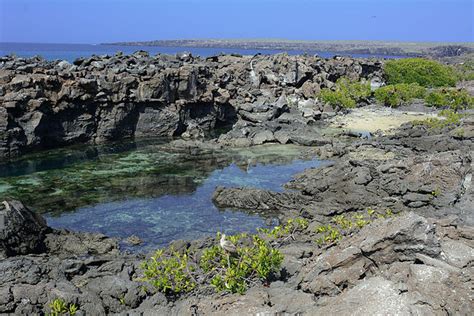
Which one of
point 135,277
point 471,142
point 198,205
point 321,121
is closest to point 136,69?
point 321,121

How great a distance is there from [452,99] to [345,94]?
14.2 m

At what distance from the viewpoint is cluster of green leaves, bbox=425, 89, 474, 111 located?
60.5 metres

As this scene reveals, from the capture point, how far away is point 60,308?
1403 cm

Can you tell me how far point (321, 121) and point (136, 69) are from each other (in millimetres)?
23081

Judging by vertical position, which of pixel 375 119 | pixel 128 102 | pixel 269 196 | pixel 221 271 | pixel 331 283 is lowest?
pixel 269 196

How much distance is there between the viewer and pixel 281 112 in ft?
188

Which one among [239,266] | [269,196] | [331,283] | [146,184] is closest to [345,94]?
[146,184]

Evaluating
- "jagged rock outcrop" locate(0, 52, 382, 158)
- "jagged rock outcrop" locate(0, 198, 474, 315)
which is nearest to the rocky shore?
"jagged rock outcrop" locate(0, 198, 474, 315)

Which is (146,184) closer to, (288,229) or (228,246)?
(288,229)

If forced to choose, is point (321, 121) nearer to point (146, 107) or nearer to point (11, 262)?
point (146, 107)

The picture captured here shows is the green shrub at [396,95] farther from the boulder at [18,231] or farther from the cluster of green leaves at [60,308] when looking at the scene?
the cluster of green leaves at [60,308]

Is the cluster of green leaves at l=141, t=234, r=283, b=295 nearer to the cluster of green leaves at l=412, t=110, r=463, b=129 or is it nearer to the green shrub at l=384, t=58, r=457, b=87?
the cluster of green leaves at l=412, t=110, r=463, b=129

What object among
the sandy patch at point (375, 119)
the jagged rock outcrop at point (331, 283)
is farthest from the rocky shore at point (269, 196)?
the sandy patch at point (375, 119)

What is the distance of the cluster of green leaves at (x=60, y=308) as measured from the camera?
14.0m
